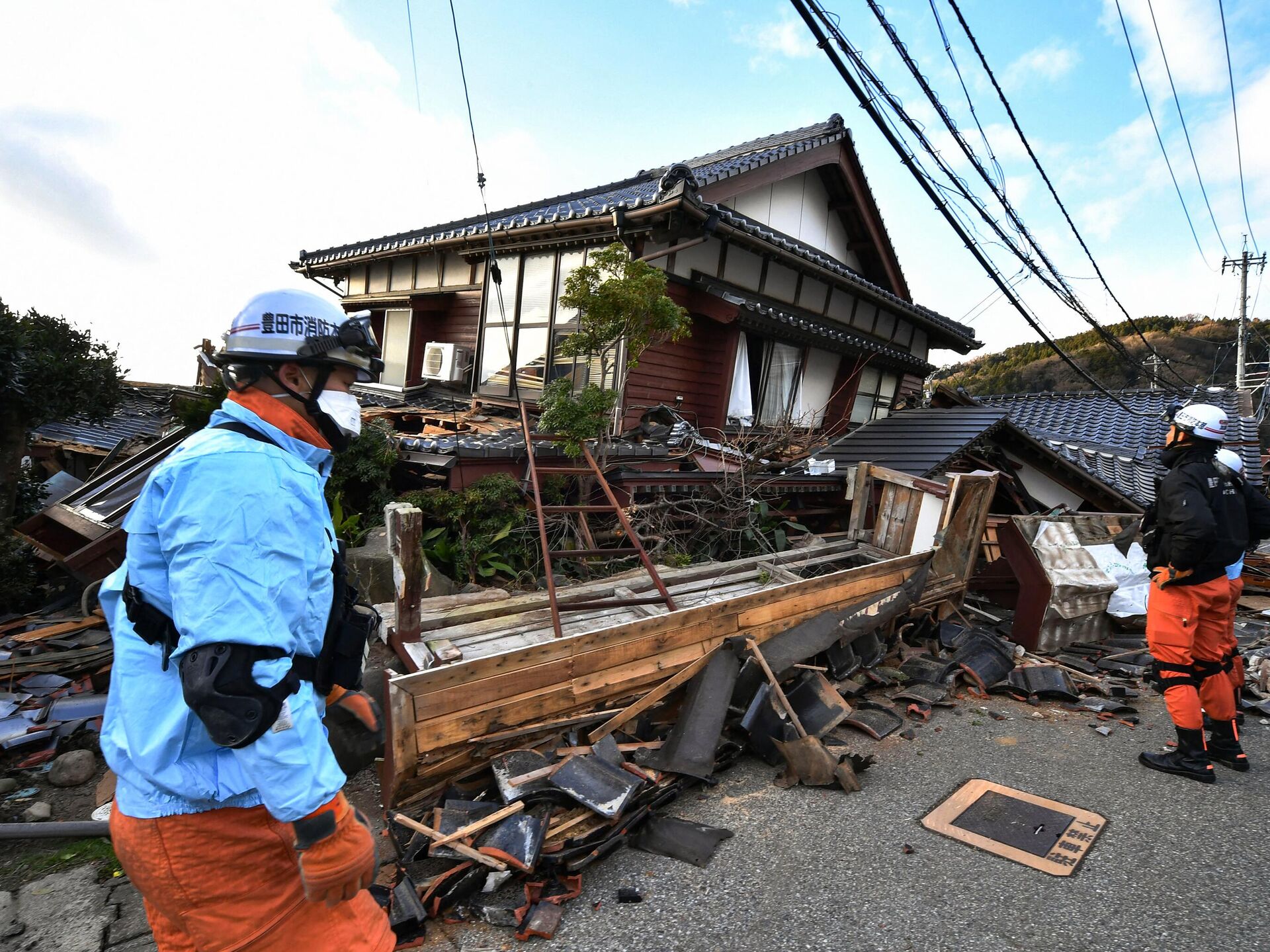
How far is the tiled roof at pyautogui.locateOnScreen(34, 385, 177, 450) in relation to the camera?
11.0 m

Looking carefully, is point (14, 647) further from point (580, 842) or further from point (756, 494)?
point (756, 494)

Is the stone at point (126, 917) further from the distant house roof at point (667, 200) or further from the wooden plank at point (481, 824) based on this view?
the distant house roof at point (667, 200)

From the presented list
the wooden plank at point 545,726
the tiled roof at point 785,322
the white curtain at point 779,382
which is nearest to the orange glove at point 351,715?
the wooden plank at point 545,726

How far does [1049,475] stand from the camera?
1083 centimetres

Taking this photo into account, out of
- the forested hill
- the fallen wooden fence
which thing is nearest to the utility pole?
the forested hill

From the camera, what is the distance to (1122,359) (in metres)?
28.5

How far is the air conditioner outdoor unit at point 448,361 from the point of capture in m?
10.8

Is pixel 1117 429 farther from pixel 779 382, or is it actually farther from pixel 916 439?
pixel 779 382

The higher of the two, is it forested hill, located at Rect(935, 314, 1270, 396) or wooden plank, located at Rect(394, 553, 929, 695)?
forested hill, located at Rect(935, 314, 1270, 396)

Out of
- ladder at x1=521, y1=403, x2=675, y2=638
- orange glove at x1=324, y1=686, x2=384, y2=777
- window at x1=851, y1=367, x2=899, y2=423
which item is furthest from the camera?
window at x1=851, y1=367, x2=899, y2=423

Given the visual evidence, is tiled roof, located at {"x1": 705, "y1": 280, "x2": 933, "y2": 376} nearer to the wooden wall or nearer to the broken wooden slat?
the wooden wall

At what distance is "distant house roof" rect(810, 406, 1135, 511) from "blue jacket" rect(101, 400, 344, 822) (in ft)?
Result: 28.6

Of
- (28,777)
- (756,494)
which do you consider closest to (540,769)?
(28,777)

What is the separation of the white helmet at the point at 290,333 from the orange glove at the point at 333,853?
117cm
